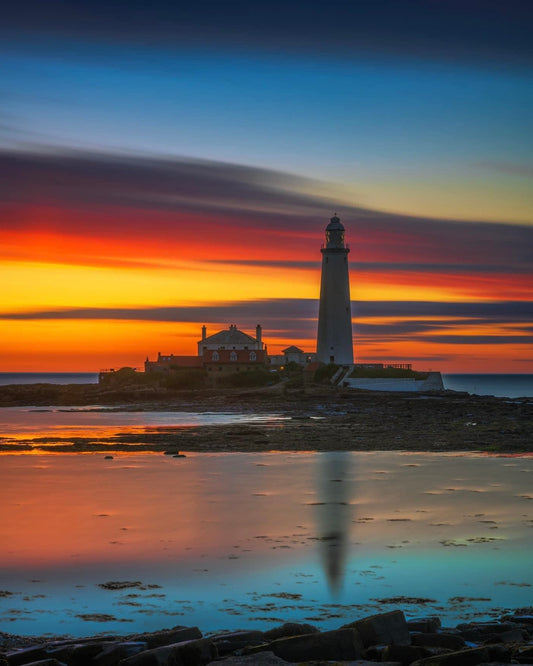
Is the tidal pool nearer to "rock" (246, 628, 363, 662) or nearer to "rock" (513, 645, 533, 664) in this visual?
"rock" (246, 628, 363, 662)

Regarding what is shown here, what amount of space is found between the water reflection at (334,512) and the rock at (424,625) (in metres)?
1.67

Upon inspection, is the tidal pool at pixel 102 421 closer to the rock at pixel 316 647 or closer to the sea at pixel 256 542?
the sea at pixel 256 542

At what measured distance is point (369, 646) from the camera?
6871 mm

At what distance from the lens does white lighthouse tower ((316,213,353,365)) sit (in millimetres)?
64312

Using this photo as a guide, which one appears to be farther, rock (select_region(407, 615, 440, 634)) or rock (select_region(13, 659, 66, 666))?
rock (select_region(407, 615, 440, 634))

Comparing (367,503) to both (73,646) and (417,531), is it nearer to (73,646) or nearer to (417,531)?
(417,531)

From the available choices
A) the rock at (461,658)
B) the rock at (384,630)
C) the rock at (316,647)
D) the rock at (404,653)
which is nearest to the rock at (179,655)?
the rock at (316,647)

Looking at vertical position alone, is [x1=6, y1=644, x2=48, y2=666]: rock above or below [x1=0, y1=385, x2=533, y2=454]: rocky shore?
below

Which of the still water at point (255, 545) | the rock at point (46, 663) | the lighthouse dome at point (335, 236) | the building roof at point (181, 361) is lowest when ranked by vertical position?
the still water at point (255, 545)

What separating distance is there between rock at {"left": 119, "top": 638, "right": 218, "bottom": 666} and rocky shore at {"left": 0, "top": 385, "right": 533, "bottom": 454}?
16.7 m

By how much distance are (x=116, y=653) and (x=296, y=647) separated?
132cm

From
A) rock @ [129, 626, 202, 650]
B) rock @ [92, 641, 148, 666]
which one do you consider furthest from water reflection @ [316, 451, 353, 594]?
rock @ [92, 641, 148, 666]

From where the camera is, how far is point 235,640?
6.88 metres

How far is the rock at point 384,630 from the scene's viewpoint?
6895 millimetres
